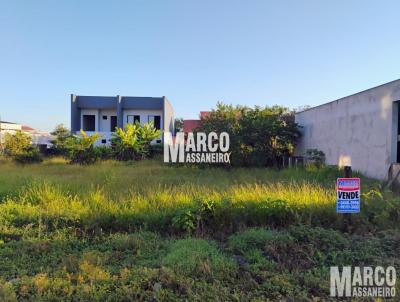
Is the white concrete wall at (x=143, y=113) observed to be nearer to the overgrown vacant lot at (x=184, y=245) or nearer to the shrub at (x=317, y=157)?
the shrub at (x=317, y=157)

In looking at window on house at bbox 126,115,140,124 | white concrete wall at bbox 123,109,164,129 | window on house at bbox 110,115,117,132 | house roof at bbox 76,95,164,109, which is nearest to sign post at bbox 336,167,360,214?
house roof at bbox 76,95,164,109

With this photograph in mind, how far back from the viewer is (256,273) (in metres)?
3.32

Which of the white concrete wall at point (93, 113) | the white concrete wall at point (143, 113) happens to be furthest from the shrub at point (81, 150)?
the white concrete wall at point (93, 113)

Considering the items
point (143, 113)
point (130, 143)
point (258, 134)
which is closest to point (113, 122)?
point (143, 113)

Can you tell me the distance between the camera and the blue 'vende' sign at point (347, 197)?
4.64 metres

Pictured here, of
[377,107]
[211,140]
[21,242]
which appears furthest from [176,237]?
[211,140]

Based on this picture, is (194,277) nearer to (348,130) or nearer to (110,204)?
(110,204)

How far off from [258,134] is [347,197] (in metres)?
12.2

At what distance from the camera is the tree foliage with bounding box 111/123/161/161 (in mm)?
20906

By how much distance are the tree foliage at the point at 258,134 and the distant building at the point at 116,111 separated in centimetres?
1205

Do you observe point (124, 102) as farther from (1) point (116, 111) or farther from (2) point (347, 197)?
(2) point (347, 197)

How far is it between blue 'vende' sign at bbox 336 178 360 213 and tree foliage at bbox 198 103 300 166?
1184cm

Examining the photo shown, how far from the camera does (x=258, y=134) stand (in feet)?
54.9

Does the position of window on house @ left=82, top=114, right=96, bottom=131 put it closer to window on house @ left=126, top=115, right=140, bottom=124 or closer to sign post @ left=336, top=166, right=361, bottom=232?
window on house @ left=126, top=115, right=140, bottom=124
